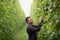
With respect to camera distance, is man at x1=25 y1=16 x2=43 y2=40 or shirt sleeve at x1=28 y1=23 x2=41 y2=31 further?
man at x1=25 y1=16 x2=43 y2=40

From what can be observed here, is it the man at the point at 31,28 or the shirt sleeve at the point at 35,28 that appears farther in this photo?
the man at the point at 31,28

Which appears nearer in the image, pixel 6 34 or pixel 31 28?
pixel 31 28

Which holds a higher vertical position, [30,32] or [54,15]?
[54,15]

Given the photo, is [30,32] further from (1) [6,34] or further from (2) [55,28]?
(1) [6,34]

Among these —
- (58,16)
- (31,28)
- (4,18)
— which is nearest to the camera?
(58,16)

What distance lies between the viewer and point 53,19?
488 centimetres

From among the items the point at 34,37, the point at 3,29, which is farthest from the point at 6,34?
the point at 34,37

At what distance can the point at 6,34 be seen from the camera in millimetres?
9453

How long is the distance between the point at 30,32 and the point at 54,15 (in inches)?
29.9

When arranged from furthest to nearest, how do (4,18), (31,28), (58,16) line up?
(4,18)
(31,28)
(58,16)

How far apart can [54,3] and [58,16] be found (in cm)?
31

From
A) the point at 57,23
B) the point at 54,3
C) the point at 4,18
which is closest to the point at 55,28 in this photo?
the point at 57,23

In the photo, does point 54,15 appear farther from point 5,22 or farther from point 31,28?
point 5,22

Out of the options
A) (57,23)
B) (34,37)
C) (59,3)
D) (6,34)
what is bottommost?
(6,34)
